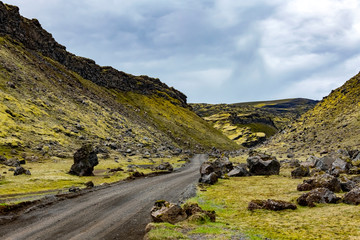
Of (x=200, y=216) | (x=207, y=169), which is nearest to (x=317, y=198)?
(x=200, y=216)

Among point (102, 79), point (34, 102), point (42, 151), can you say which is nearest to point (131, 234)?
point (42, 151)

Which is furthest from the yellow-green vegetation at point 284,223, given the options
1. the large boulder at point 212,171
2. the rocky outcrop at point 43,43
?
the rocky outcrop at point 43,43

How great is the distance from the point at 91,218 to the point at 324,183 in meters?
24.0

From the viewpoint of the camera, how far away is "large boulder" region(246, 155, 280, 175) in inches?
1796

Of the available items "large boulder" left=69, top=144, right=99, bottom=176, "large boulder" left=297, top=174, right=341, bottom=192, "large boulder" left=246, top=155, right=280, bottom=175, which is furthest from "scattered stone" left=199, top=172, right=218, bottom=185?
"large boulder" left=69, top=144, right=99, bottom=176

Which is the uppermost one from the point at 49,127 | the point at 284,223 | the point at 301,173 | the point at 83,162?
the point at 49,127

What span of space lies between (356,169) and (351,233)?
27.3m

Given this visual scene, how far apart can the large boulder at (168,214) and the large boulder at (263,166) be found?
30324 mm

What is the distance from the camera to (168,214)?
19.1 metres

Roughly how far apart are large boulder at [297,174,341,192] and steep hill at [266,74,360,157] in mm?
52373

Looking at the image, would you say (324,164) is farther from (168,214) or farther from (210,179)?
(168,214)

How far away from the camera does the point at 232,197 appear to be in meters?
26.8

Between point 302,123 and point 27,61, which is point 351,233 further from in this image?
point 27,61

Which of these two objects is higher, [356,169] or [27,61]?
[27,61]
